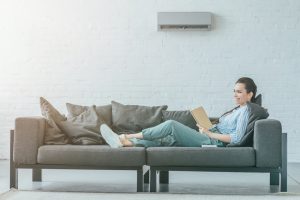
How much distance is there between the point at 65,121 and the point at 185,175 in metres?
1.43

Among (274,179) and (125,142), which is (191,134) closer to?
(125,142)

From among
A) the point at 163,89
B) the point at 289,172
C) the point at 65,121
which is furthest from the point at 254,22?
the point at 65,121

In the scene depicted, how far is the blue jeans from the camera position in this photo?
4.66 meters

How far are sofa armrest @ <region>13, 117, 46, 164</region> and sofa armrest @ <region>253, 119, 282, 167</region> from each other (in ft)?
6.16

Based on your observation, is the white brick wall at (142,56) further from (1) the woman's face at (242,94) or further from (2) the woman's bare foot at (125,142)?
(2) the woman's bare foot at (125,142)

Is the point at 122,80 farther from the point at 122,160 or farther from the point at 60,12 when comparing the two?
the point at 122,160

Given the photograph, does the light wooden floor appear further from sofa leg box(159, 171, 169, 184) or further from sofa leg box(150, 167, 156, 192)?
sofa leg box(150, 167, 156, 192)

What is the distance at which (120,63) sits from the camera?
6.89m

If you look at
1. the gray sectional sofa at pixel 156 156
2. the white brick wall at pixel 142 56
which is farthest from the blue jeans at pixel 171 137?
the white brick wall at pixel 142 56

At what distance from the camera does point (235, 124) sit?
4.77m

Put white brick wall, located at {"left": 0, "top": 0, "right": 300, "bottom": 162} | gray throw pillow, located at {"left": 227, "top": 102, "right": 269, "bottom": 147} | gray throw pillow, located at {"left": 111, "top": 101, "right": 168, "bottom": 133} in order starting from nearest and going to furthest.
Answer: gray throw pillow, located at {"left": 227, "top": 102, "right": 269, "bottom": 147}
gray throw pillow, located at {"left": 111, "top": 101, "right": 168, "bottom": 133}
white brick wall, located at {"left": 0, "top": 0, "right": 300, "bottom": 162}

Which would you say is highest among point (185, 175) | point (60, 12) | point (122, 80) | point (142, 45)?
point (60, 12)

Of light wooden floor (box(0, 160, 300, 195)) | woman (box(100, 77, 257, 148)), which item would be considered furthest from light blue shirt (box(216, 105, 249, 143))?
light wooden floor (box(0, 160, 300, 195))

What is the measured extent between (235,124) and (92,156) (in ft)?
4.36
